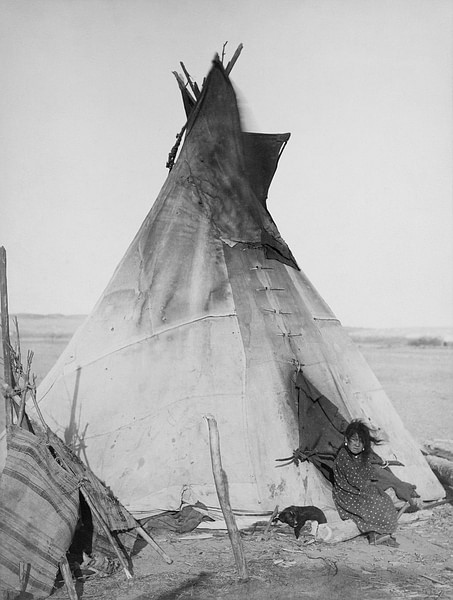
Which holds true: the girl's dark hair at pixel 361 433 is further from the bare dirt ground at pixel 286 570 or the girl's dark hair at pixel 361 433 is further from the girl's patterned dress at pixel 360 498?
the bare dirt ground at pixel 286 570

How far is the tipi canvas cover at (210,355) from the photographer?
5.68 meters

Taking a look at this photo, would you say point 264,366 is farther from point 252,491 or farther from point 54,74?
point 54,74

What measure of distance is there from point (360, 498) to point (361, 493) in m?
0.05

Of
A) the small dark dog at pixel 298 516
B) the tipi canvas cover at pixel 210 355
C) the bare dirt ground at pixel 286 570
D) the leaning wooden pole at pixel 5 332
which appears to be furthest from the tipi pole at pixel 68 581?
the small dark dog at pixel 298 516

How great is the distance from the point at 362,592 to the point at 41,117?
8335mm

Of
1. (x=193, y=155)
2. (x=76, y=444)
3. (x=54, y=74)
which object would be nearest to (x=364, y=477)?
(x=76, y=444)

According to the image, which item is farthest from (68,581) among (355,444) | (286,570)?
(355,444)

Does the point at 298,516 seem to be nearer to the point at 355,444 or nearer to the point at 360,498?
the point at 360,498

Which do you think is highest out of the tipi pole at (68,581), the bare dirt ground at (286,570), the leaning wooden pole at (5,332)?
the leaning wooden pole at (5,332)

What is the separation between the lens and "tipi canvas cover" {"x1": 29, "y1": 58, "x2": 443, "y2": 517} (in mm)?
5680

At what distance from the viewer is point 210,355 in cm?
615

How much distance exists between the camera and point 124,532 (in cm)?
486

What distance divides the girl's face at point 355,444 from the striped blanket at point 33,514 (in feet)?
8.89

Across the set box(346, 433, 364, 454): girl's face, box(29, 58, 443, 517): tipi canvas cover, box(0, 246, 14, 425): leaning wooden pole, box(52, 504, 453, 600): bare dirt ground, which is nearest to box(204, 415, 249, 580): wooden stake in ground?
box(52, 504, 453, 600): bare dirt ground
